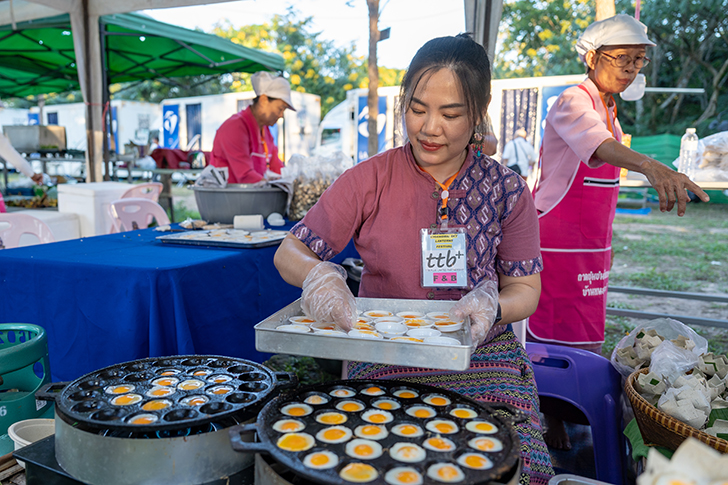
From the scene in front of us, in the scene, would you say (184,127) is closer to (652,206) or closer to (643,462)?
(652,206)

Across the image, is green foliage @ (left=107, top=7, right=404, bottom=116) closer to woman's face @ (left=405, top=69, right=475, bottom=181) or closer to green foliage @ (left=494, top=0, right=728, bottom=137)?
green foliage @ (left=494, top=0, right=728, bottom=137)

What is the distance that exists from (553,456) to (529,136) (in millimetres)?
11110

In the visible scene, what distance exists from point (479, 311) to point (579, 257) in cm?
142

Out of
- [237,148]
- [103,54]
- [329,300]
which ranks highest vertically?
[103,54]

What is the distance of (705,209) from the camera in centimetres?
1329

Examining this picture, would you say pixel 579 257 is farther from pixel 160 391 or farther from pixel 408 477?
pixel 160 391

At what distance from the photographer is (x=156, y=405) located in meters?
1.03

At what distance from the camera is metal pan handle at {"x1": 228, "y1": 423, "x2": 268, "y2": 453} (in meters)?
0.84

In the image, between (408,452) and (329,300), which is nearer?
(408,452)

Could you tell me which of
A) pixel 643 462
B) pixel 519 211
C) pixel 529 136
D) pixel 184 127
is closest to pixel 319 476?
pixel 519 211

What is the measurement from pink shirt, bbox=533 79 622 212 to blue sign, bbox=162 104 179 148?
16649 mm

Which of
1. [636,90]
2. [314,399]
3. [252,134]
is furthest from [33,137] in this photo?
[314,399]

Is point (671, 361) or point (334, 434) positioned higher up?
point (334, 434)

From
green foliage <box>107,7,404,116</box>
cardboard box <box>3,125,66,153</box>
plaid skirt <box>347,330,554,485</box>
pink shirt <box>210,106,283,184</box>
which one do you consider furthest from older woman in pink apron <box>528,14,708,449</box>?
green foliage <box>107,7,404,116</box>
